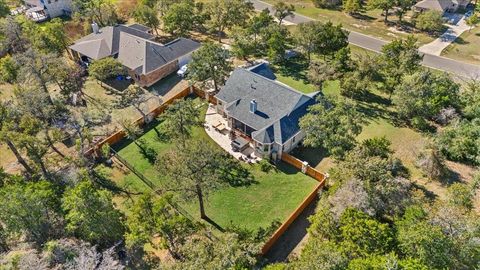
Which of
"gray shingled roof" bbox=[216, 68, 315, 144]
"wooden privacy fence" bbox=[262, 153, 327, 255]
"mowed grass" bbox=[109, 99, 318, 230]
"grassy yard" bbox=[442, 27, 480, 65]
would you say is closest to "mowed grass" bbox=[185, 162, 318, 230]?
"mowed grass" bbox=[109, 99, 318, 230]

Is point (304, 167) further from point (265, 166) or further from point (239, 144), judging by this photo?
point (239, 144)

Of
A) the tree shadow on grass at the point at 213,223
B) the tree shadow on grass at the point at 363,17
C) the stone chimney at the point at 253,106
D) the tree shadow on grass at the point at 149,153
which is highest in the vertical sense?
the tree shadow on grass at the point at 363,17

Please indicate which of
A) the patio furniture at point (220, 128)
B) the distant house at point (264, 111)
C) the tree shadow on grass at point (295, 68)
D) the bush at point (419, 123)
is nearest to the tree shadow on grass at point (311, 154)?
the distant house at point (264, 111)

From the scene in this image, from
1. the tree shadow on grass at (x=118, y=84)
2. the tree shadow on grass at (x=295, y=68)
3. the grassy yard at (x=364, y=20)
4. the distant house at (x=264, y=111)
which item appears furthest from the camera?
the grassy yard at (x=364, y=20)

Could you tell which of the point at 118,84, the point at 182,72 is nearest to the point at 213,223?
the point at 182,72

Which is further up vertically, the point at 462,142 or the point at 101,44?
the point at 462,142

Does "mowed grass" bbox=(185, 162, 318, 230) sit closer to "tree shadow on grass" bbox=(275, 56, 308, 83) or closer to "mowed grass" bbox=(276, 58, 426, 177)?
"mowed grass" bbox=(276, 58, 426, 177)

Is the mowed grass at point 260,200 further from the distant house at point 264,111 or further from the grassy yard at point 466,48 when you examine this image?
the grassy yard at point 466,48
